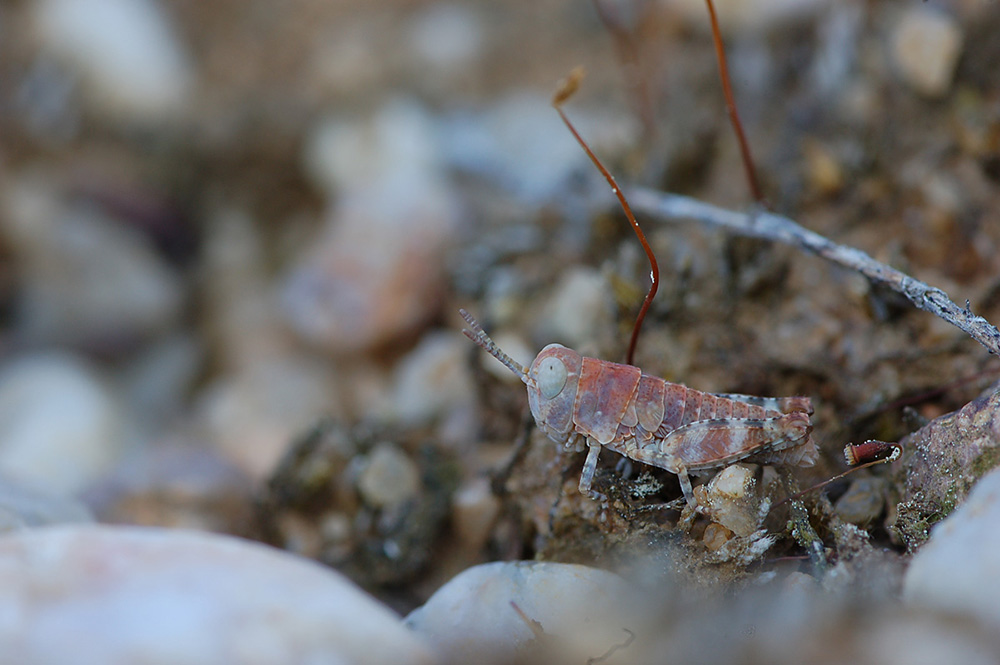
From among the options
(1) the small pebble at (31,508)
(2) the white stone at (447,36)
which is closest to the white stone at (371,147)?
(2) the white stone at (447,36)

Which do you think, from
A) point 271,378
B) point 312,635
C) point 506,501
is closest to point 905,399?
point 506,501

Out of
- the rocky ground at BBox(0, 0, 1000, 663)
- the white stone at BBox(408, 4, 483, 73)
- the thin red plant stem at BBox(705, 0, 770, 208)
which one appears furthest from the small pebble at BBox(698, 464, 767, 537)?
the white stone at BBox(408, 4, 483, 73)

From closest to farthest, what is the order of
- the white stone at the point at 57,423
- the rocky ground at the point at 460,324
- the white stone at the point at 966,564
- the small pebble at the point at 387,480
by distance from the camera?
the white stone at the point at 966,564
the rocky ground at the point at 460,324
the small pebble at the point at 387,480
the white stone at the point at 57,423

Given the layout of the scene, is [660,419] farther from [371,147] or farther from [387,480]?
[371,147]

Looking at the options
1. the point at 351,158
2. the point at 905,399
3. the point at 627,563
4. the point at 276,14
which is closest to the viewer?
the point at 627,563

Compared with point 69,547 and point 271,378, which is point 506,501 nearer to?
point 69,547

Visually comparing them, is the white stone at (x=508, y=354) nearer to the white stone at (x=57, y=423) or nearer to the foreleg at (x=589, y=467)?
the foreleg at (x=589, y=467)

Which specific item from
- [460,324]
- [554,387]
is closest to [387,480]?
[460,324]
